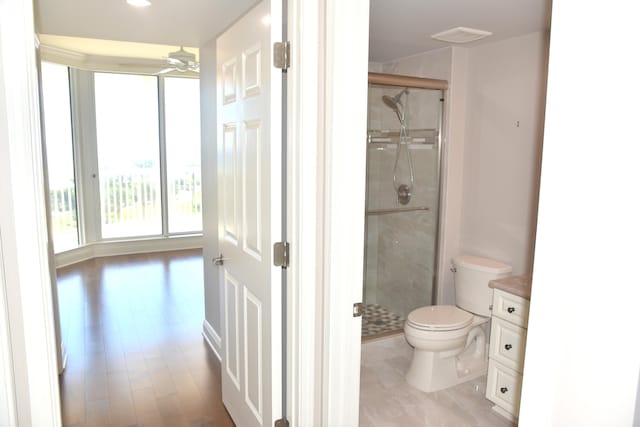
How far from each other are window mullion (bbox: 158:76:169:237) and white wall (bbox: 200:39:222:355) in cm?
346

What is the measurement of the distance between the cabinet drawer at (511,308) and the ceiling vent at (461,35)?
1.61 meters

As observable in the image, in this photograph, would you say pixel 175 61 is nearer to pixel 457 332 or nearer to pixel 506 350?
pixel 457 332

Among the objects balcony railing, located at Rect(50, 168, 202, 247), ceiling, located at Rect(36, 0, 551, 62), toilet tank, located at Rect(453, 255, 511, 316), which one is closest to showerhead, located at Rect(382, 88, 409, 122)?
ceiling, located at Rect(36, 0, 551, 62)

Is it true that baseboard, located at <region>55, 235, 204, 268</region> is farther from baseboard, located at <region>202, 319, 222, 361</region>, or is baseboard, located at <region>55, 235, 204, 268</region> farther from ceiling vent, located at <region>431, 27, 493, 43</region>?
ceiling vent, located at <region>431, 27, 493, 43</region>

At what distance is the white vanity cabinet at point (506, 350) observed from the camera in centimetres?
243

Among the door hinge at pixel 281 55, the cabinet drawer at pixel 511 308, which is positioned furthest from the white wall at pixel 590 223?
the cabinet drawer at pixel 511 308

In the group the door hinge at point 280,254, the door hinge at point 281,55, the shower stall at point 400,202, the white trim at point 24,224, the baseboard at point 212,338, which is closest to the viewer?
the white trim at point 24,224

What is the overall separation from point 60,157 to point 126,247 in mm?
1494

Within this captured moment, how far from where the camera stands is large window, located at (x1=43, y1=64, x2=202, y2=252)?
588 centimetres

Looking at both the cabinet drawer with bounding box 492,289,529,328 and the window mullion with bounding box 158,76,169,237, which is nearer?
the cabinet drawer with bounding box 492,289,529,328

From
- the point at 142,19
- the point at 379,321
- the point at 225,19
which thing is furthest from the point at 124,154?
the point at 379,321

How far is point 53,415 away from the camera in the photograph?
137 cm

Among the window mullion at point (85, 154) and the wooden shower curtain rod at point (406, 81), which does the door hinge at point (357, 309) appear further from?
the window mullion at point (85, 154)

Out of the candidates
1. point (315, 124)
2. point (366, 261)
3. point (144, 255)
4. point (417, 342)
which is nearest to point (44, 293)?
point (315, 124)
